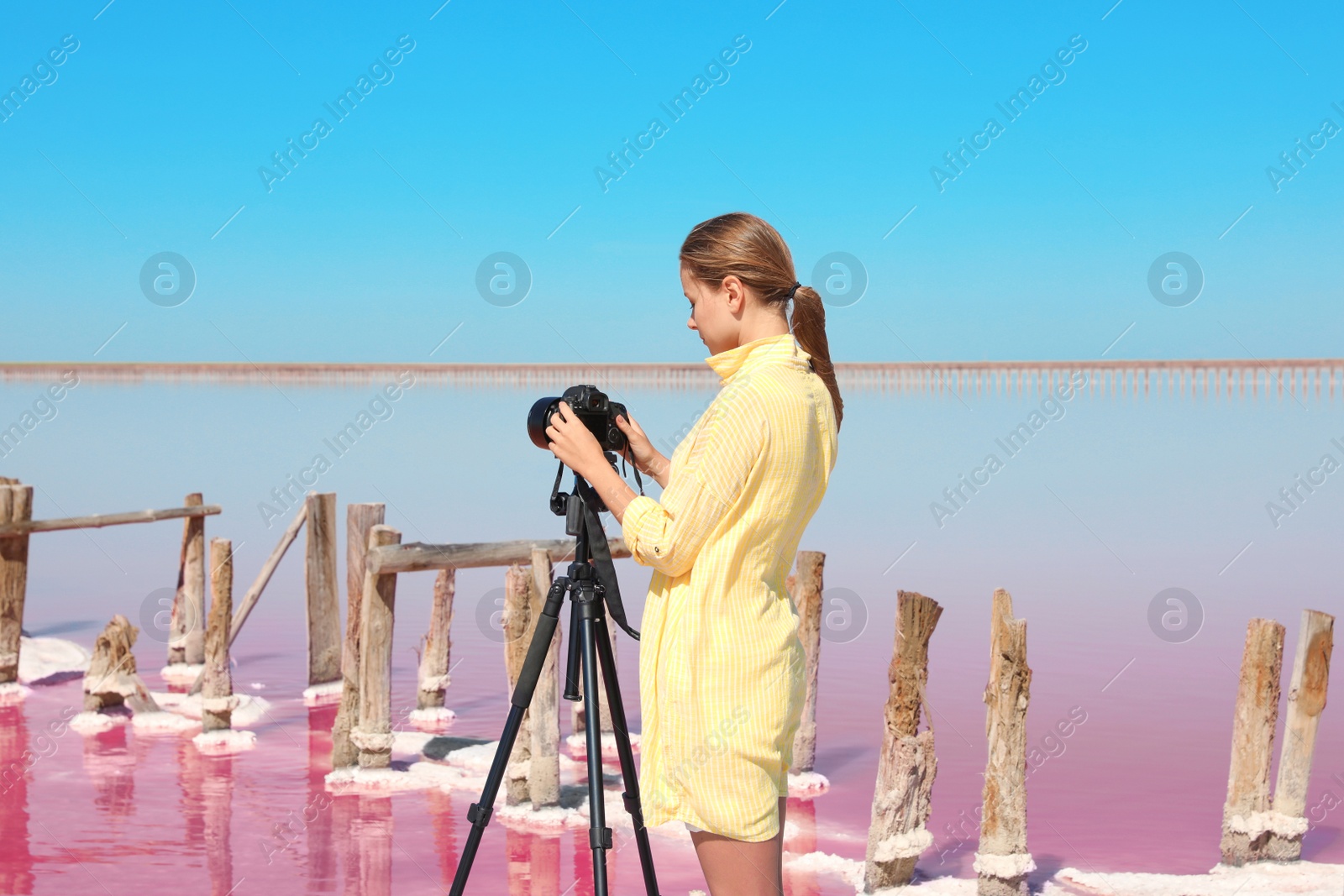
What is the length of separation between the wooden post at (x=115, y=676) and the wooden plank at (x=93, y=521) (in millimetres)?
902

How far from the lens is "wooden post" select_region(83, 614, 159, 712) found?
24.0 feet

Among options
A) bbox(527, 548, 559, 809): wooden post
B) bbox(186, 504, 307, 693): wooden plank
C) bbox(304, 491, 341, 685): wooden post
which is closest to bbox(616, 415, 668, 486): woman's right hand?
bbox(527, 548, 559, 809): wooden post

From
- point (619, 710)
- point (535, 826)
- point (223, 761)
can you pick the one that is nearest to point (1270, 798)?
point (535, 826)

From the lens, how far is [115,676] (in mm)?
7348

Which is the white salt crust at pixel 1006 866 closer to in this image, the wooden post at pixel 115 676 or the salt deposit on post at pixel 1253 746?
the salt deposit on post at pixel 1253 746

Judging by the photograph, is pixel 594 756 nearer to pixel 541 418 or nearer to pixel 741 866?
pixel 741 866

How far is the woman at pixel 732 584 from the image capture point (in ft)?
8.39

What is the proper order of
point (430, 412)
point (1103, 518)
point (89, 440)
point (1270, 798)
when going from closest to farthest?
1. point (1270, 798)
2. point (1103, 518)
3. point (89, 440)
4. point (430, 412)

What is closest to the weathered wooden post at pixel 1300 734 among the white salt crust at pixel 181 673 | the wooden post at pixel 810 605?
the wooden post at pixel 810 605

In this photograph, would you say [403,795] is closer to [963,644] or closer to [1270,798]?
[1270,798]

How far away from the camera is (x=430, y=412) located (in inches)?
1501

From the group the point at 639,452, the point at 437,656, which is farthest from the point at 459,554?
the point at 639,452

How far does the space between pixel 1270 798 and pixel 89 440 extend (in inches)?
1154

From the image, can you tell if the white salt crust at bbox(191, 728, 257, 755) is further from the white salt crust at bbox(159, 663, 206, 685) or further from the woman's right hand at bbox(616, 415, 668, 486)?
the woman's right hand at bbox(616, 415, 668, 486)
